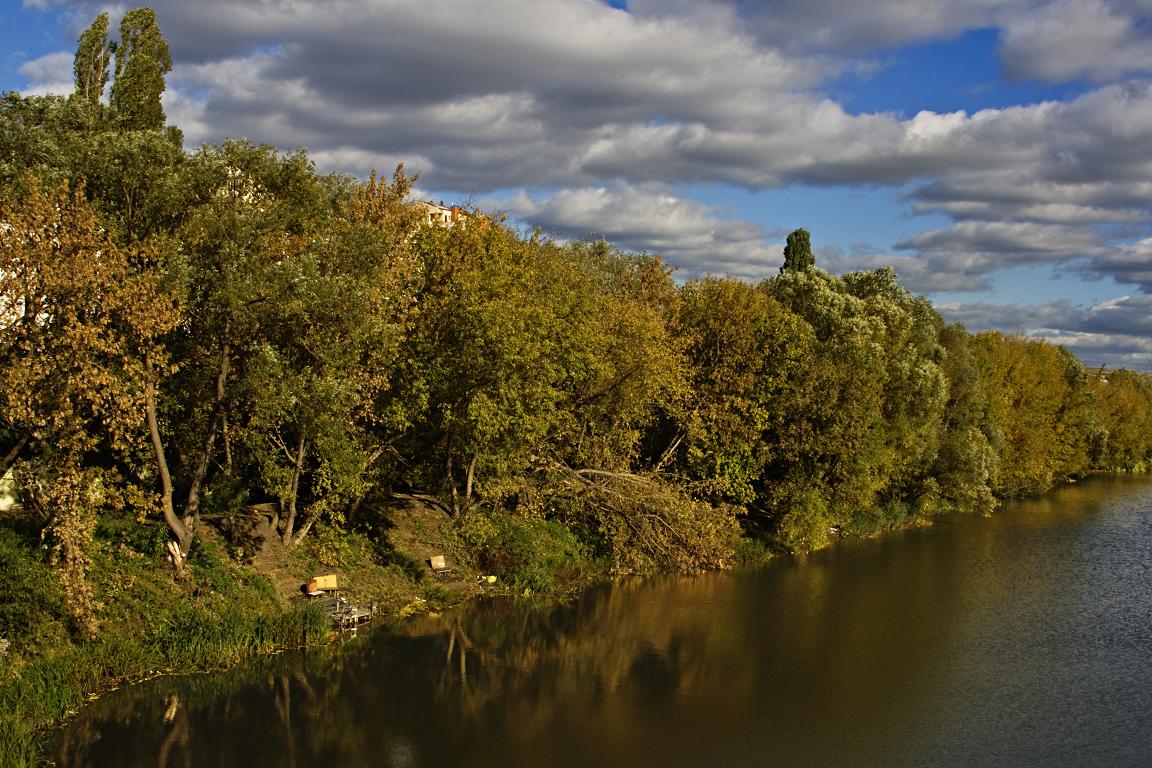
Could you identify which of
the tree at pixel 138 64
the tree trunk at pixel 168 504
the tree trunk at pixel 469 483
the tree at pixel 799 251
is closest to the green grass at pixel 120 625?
the tree trunk at pixel 168 504

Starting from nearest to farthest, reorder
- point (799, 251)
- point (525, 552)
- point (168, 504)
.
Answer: point (168, 504) → point (525, 552) → point (799, 251)

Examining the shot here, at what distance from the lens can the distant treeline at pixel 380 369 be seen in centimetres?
2388

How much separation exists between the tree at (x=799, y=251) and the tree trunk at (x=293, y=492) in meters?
48.5

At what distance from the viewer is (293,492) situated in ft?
107

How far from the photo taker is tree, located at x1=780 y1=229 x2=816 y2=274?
243 feet

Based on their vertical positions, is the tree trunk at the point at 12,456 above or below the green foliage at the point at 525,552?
above

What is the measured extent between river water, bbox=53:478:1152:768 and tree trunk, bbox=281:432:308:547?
4812mm

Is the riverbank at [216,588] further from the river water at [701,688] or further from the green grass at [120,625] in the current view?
the river water at [701,688]

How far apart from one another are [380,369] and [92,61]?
29.1 meters

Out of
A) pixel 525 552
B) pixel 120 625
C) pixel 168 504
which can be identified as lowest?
pixel 120 625

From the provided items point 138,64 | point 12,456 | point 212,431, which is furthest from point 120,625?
point 138,64

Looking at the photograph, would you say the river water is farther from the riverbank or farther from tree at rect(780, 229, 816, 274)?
tree at rect(780, 229, 816, 274)

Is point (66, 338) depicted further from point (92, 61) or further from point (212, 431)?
point (92, 61)

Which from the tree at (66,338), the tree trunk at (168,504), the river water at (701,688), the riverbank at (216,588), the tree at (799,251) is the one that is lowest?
the river water at (701,688)
